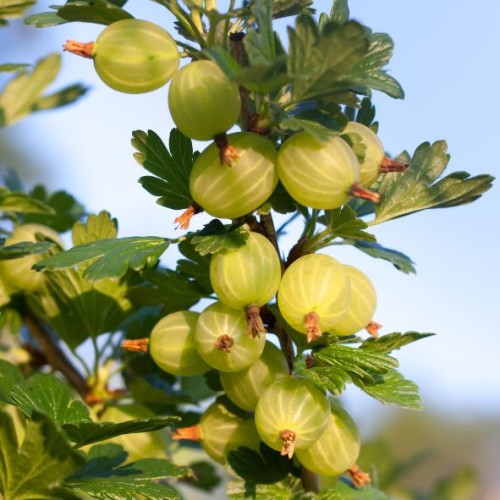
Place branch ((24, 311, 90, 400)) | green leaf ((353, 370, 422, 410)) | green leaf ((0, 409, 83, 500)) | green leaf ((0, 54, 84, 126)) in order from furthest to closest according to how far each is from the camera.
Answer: green leaf ((0, 54, 84, 126)) < branch ((24, 311, 90, 400)) < green leaf ((353, 370, 422, 410)) < green leaf ((0, 409, 83, 500))

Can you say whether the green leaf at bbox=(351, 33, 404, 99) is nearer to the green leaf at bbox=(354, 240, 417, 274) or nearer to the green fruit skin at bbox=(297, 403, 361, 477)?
the green leaf at bbox=(354, 240, 417, 274)

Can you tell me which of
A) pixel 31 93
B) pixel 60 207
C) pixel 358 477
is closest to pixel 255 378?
pixel 358 477

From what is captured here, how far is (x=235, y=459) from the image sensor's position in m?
0.75

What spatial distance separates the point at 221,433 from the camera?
780 mm

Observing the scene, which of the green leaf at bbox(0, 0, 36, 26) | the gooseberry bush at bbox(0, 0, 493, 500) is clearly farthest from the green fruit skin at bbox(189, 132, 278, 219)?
the green leaf at bbox(0, 0, 36, 26)

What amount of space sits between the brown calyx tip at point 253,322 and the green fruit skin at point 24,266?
370 millimetres

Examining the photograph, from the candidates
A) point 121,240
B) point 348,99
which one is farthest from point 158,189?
point 348,99

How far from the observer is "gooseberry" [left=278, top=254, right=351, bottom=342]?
0.65 metres

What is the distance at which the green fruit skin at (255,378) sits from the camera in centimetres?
72

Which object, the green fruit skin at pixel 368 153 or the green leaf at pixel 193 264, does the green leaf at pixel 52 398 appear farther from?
the green fruit skin at pixel 368 153

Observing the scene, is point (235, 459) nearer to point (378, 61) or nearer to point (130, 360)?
point (130, 360)

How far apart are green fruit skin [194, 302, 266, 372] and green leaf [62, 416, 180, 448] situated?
0.26 feet

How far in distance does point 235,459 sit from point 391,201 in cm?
33

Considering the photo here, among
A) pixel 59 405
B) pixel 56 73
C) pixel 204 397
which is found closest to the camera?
pixel 59 405
